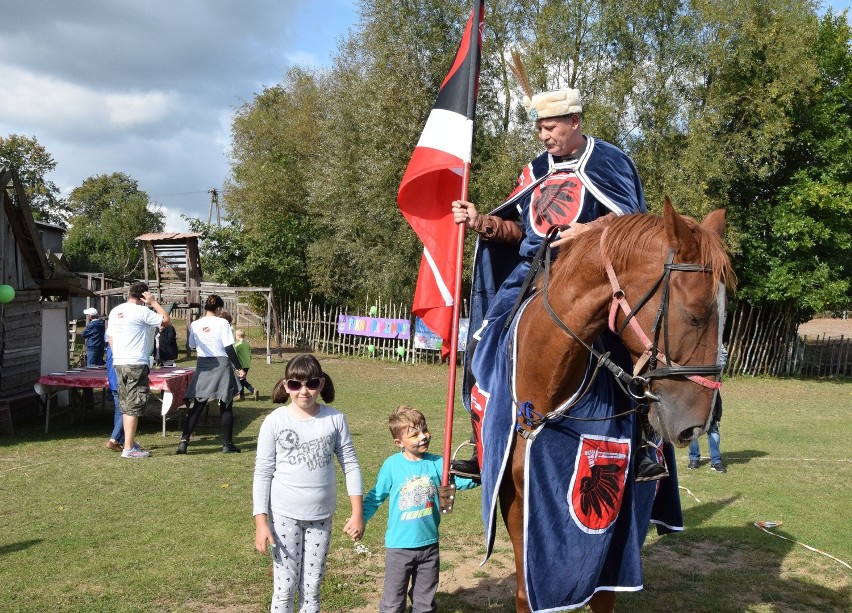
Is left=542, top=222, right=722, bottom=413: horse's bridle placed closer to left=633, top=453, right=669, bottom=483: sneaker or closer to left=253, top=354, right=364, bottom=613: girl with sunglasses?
left=633, top=453, right=669, bottom=483: sneaker

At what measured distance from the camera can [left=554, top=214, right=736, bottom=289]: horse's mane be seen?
282 centimetres

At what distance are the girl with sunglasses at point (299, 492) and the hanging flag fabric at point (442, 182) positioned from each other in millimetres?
999

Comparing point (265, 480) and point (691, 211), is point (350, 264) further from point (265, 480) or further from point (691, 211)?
point (265, 480)

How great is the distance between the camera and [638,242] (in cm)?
304

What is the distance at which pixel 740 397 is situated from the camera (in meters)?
18.1

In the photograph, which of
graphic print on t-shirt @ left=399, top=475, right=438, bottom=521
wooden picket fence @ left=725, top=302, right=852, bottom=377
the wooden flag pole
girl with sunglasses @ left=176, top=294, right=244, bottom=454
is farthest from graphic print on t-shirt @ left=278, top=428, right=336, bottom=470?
wooden picket fence @ left=725, top=302, right=852, bottom=377

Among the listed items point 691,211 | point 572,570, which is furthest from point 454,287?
point 691,211

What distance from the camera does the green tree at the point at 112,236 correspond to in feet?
158

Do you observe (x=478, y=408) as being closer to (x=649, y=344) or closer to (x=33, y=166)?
(x=649, y=344)

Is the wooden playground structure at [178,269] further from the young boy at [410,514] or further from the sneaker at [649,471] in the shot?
the sneaker at [649,471]

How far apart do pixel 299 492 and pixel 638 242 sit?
216 cm

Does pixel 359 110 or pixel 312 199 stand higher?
pixel 359 110

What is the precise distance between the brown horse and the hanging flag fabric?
1.17 m

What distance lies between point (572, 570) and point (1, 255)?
10.6 m
